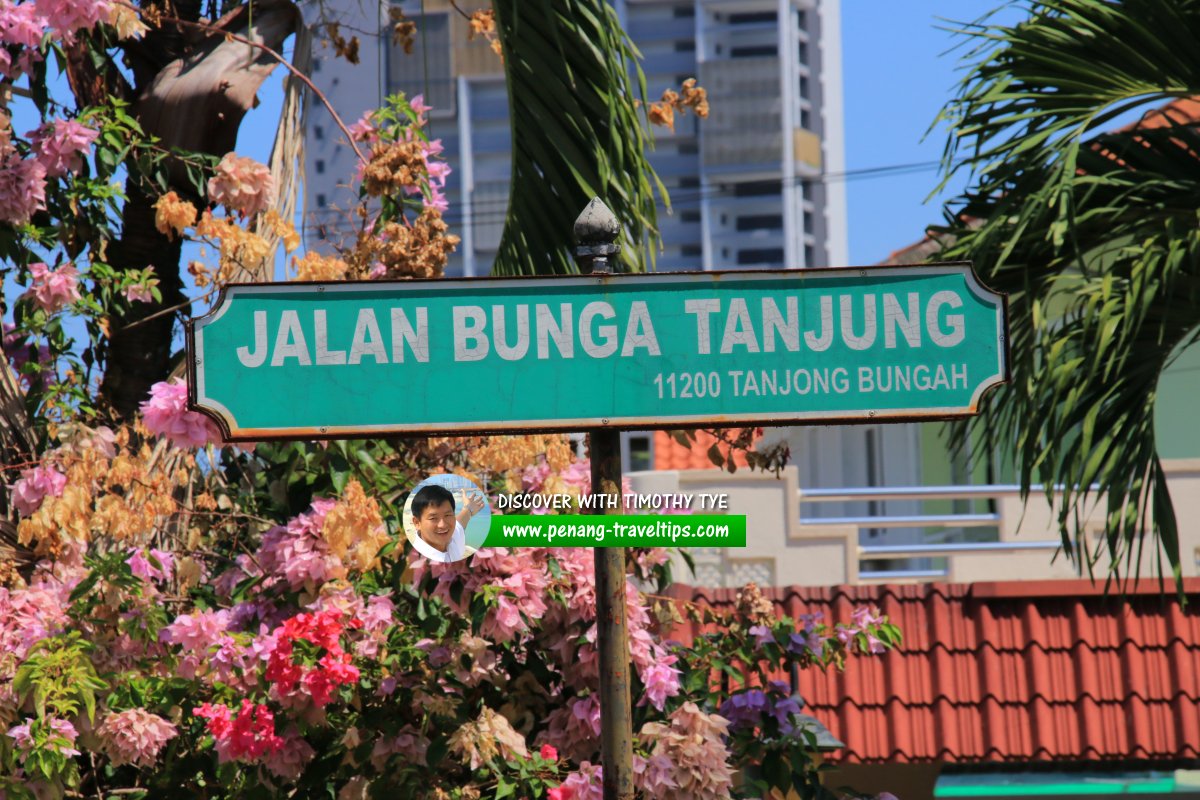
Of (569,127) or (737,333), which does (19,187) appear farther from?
(737,333)

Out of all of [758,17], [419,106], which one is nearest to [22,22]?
[419,106]

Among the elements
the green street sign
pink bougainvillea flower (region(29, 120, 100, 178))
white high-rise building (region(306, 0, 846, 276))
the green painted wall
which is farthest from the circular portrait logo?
white high-rise building (region(306, 0, 846, 276))

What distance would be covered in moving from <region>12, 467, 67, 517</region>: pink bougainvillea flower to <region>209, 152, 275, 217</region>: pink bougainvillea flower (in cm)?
122

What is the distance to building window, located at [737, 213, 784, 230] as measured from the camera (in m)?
92.2

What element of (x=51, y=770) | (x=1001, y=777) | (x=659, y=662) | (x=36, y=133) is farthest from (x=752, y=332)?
(x=1001, y=777)

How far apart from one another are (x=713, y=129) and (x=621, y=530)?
92.4 meters

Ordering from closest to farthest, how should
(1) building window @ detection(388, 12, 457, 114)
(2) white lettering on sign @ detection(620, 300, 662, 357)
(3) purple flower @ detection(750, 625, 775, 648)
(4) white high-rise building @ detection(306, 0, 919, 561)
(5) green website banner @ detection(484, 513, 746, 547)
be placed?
1. (5) green website banner @ detection(484, 513, 746, 547)
2. (2) white lettering on sign @ detection(620, 300, 662, 357)
3. (3) purple flower @ detection(750, 625, 775, 648)
4. (1) building window @ detection(388, 12, 457, 114)
5. (4) white high-rise building @ detection(306, 0, 919, 561)

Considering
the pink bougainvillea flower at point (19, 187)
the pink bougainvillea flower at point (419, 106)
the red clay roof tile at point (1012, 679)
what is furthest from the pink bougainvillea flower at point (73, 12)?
the red clay roof tile at point (1012, 679)

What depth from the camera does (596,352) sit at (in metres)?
2.59

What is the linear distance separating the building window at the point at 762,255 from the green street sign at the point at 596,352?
88.4 meters

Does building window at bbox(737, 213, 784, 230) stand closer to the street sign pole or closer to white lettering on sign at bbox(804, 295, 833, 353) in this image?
white lettering on sign at bbox(804, 295, 833, 353)

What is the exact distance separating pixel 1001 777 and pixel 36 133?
28.6 feet

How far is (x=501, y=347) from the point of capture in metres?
2.59

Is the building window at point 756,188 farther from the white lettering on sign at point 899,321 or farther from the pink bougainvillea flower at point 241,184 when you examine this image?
the white lettering on sign at point 899,321
